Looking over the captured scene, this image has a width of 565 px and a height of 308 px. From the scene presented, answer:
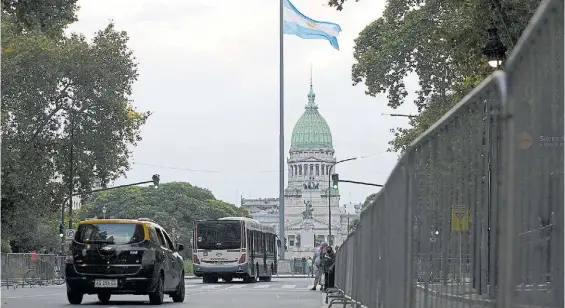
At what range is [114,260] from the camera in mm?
21547

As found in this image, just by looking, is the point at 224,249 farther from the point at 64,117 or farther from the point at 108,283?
the point at 108,283

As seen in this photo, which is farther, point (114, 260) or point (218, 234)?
point (218, 234)

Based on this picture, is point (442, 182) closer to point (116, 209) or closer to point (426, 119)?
point (426, 119)

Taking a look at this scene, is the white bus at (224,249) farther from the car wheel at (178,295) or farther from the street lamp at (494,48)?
the street lamp at (494,48)

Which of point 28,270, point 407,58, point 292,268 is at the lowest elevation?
point 292,268

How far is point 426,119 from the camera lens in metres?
39.4

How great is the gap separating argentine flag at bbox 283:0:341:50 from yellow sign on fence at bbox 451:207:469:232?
5993 centimetres

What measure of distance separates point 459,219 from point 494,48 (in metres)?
12.6

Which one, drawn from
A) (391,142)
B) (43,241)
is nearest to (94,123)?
(391,142)

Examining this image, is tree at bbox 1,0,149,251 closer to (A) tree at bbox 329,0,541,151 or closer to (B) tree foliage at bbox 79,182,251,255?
(A) tree at bbox 329,0,541,151

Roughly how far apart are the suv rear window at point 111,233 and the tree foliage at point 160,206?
114396 mm

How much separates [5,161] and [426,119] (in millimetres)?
18075

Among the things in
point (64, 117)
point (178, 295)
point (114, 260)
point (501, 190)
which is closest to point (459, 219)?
point (501, 190)

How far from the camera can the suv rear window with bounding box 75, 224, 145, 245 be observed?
71.2 ft
